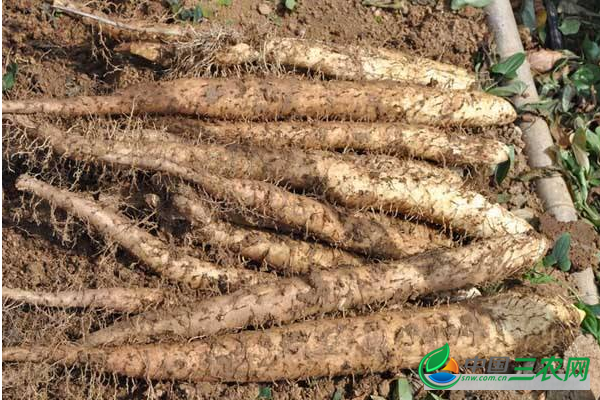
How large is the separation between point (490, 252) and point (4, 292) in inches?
76.6

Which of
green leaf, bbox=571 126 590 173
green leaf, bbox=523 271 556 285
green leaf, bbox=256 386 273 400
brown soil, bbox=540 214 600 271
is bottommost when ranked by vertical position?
green leaf, bbox=256 386 273 400

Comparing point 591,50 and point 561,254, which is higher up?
point 591,50

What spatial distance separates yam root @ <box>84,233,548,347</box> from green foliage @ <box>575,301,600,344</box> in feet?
1.02

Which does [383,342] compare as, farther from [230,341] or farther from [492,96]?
[492,96]

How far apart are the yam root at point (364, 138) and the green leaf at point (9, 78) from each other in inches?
27.2

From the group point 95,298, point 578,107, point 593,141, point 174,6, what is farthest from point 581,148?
point 95,298

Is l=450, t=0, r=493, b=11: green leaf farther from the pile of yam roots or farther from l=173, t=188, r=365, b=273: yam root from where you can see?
l=173, t=188, r=365, b=273: yam root

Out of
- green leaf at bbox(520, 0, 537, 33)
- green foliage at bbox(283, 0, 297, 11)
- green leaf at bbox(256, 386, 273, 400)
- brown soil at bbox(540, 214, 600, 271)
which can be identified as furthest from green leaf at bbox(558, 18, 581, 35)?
green leaf at bbox(256, 386, 273, 400)

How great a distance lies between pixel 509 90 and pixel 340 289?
1.43 meters

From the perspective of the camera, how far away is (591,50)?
12.1 ft

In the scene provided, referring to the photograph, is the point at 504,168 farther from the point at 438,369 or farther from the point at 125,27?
the point at 125,27

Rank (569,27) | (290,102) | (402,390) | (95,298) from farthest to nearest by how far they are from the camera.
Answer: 1. (569,27)
2. (290,102)
3. (402,390)
4. (95,298)

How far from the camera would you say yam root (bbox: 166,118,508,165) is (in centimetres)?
306

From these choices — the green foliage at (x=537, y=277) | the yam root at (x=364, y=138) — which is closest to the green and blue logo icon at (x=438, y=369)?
the green foliage at (x=537, y=277)
